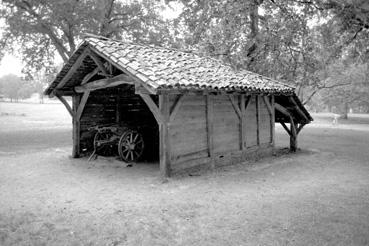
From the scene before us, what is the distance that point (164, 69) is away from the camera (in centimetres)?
788

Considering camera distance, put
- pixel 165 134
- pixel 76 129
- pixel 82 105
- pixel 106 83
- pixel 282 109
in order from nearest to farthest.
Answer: pixel 165 134 < pixel 106 83 < pixel 82 105 < pixel 76 129 < pixel 282 109

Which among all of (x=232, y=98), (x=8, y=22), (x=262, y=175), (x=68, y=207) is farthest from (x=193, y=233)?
(x=8, y=22)

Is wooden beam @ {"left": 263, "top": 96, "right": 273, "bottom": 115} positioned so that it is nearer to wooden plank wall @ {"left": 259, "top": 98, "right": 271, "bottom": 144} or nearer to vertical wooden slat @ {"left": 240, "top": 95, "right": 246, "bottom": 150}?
wooden plank wall @ {"left": 259, "top": 98, "right": 271, "bottom": 144}

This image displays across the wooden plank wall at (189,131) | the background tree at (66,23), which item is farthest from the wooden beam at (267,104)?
the background tree at (66,23)

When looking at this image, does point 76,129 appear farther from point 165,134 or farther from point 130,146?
point 165,134

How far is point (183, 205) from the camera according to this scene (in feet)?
18.8

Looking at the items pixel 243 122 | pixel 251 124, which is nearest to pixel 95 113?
pixel 243 122

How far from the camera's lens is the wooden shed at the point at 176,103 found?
7.54m

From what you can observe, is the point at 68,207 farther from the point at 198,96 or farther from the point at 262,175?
the point at 262,175

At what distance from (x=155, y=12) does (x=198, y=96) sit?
566 inches

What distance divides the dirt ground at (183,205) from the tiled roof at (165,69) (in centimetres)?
259

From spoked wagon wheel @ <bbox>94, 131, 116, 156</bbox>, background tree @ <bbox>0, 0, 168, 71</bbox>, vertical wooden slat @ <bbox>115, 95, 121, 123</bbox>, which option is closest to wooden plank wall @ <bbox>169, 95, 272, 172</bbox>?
spoked wagon wheel @ <bbox>94, 131, 116, 156</bbox>

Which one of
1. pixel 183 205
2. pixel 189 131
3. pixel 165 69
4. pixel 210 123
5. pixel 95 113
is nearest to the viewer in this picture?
pixel 183 205

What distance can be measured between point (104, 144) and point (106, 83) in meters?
2.38
